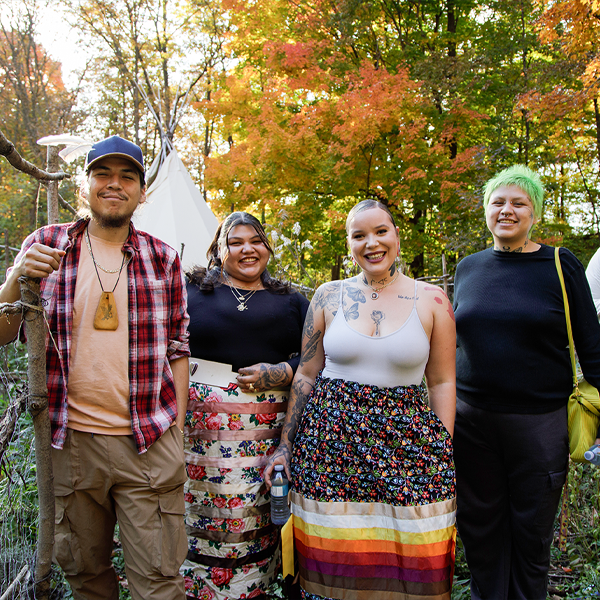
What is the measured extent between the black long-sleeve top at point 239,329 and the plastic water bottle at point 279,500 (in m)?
0.50

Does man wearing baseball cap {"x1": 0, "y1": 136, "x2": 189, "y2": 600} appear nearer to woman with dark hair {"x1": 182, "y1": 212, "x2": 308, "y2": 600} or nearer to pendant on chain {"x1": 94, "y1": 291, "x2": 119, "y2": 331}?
pendant on chain {"x1": 94, "y1": 291, "x2": 119, "y2": 331}

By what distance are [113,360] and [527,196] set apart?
6.45 ft

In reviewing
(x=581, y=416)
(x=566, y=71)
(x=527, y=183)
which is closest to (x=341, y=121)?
(x=566, y=71)

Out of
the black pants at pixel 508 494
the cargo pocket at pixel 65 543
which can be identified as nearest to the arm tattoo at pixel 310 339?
the black pants at pixel 508 494

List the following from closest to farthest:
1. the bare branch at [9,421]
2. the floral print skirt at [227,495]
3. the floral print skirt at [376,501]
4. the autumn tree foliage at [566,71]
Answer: the bare branch at [9,421] < the floral print skirt at [376,501] < the floral print skirt at [227,495] < the autumn tree foliage at [566,71]

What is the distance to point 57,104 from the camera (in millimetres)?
11977

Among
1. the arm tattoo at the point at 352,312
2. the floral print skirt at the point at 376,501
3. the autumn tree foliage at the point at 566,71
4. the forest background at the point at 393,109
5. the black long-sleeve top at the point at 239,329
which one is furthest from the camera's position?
the forest background at the point at 393,109

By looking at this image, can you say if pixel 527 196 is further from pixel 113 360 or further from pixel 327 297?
pixel 113 360

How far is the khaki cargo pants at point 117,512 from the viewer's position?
170 centimetres

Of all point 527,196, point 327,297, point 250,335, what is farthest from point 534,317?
point 250,335

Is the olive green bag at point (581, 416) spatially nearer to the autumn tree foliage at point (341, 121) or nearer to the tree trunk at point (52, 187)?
the tree trunk at point (52, 187)

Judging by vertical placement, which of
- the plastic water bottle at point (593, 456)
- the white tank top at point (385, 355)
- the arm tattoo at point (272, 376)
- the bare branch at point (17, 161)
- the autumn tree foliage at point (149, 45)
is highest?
the autumn tree foliage at point (149, 45)

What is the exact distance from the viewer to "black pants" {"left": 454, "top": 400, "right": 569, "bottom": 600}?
2049 mm

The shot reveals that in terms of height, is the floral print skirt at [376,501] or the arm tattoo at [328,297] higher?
the arm tattoo at [328,297]
